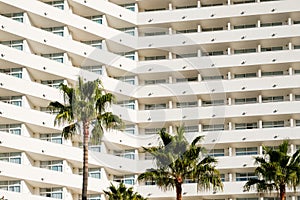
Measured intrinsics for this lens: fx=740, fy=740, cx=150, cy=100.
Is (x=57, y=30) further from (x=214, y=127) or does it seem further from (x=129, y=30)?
(x=214, y=127)

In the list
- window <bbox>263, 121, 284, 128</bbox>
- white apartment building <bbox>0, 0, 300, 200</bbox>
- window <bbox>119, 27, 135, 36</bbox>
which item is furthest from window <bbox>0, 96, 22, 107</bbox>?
window <bbox>263, 121, 284, 128</bbox>

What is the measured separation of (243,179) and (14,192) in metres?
24.0

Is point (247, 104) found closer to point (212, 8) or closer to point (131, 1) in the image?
point (212, 8)

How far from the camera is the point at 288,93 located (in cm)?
7812

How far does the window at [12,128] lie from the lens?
7050 centimetres

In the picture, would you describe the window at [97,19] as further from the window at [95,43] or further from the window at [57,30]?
the window at [57,30]

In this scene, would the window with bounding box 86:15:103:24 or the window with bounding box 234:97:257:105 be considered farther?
the window with bounding box 234:97:257:105

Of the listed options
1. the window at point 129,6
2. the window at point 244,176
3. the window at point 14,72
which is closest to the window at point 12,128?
the window at point 14,72

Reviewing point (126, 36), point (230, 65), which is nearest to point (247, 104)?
point (230, 65)

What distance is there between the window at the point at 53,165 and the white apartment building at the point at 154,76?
0.36ft

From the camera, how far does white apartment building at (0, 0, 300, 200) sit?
71.8 meters

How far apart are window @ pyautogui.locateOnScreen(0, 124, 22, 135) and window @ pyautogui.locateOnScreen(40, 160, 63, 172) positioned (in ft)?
13.4

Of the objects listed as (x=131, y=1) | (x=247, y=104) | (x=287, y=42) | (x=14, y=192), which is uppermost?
(x=131, y=1)

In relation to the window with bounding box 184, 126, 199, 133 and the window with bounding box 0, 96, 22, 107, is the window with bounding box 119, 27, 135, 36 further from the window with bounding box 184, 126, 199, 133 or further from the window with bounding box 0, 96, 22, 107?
the window with bounding box 0, 96, 22, 107
